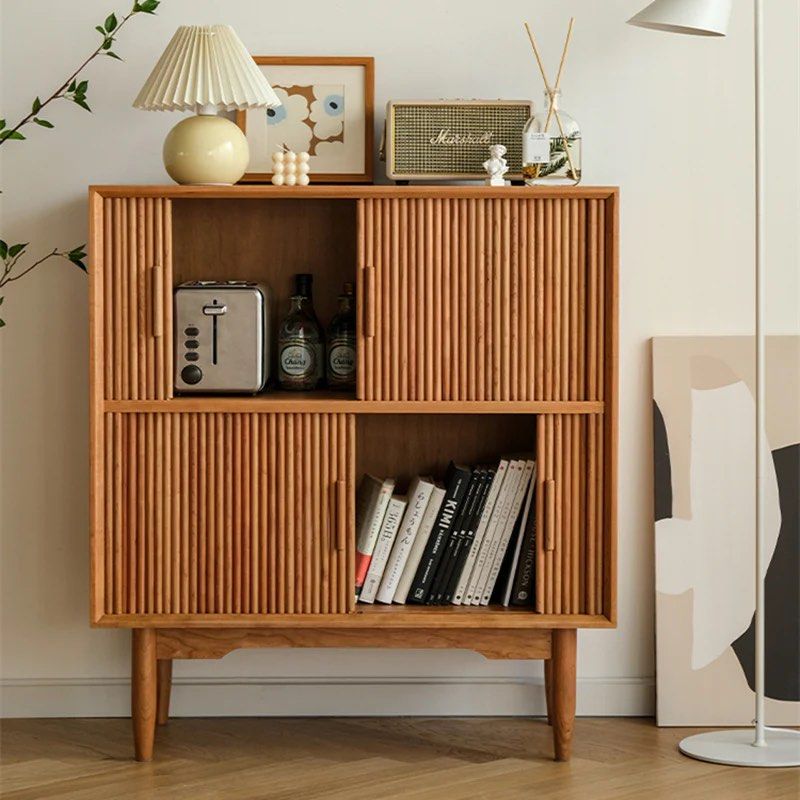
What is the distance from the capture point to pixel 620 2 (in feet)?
8.91

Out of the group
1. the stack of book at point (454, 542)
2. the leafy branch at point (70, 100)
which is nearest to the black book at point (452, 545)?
the stack of book at point (454, 542)

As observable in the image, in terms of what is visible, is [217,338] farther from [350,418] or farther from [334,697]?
[334,697]

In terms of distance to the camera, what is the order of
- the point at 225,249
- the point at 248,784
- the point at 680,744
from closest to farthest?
1. the point at 248,784
2. the point at 680,744
3. the point at 225,249

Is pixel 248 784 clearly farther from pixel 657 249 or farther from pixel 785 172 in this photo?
pixel 785 172

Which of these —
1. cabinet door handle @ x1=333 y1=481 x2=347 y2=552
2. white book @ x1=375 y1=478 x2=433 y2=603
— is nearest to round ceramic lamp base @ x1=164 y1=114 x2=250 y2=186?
cabinet door handle @ x1=333 y1=481 x2=347 y2=552

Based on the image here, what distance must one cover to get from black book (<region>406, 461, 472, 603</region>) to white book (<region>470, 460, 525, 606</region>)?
0.09m

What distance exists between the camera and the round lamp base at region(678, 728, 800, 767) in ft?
8.06

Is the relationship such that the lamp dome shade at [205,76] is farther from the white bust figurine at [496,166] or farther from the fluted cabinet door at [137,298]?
the white bust figurine at [496,166]

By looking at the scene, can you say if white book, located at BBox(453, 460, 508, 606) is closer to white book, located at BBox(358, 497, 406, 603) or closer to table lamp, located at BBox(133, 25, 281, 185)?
white book, located at BBox(358, 497, 406, 603)

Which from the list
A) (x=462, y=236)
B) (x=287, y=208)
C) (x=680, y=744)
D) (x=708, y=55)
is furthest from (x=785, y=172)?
(x=680, y=744)

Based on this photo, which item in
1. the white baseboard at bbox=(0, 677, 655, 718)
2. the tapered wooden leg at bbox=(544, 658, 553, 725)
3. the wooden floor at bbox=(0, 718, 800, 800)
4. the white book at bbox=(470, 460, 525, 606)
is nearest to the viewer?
the wooden floor at bbox=(0, 718, 800, 800)

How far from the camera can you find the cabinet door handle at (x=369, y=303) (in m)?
2.41

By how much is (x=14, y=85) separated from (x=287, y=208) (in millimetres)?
714

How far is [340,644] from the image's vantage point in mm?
2469
